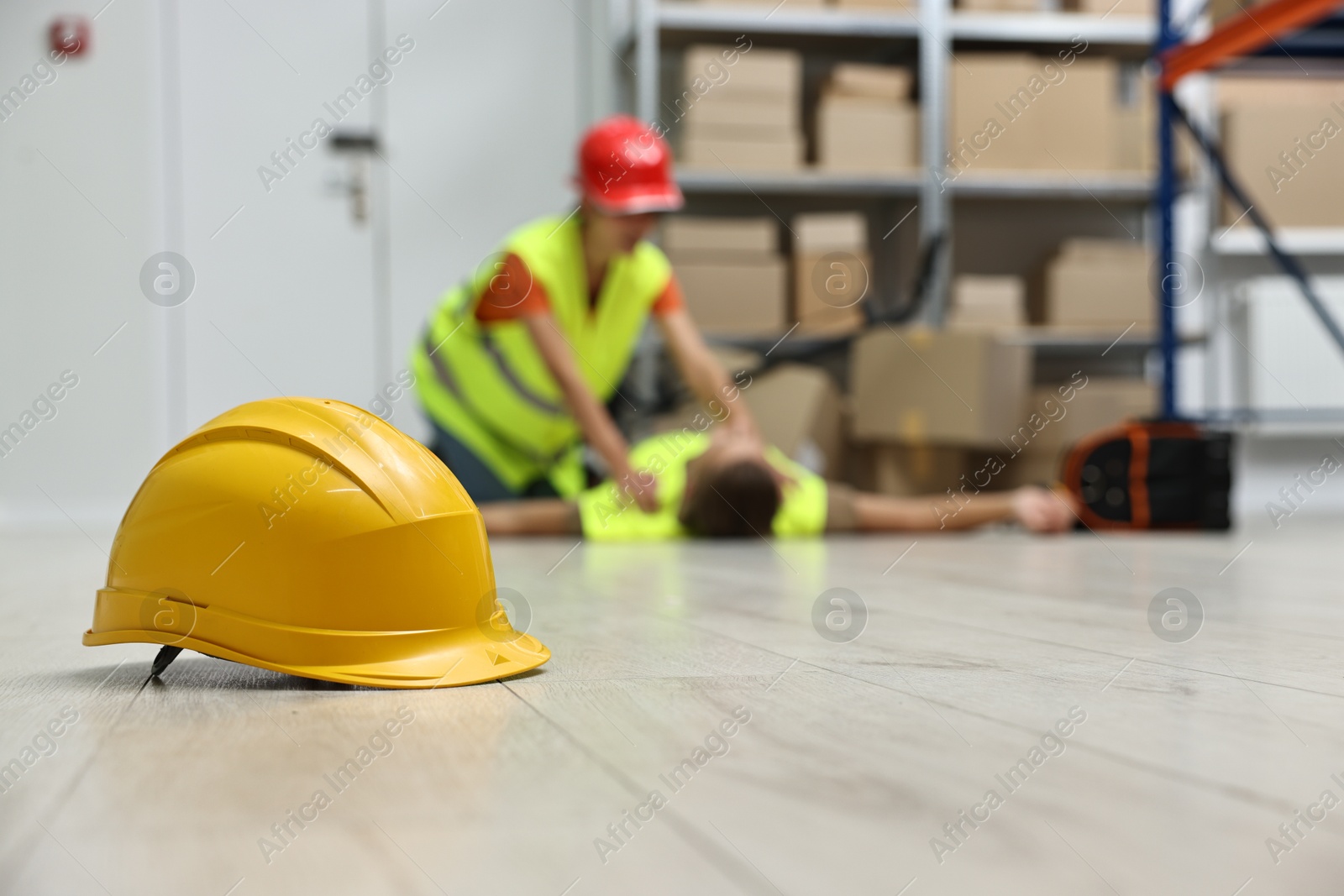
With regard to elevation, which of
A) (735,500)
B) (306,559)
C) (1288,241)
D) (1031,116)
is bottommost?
(735,500)

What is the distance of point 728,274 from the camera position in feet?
11.4

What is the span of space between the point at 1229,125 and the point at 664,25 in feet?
5.87

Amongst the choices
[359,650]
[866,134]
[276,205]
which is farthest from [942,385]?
[359,650]

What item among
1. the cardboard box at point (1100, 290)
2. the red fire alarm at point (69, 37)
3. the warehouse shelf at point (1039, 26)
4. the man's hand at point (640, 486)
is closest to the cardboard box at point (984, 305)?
the cardboard box at point (1100, 290)

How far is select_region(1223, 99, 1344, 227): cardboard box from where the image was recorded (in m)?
3.66

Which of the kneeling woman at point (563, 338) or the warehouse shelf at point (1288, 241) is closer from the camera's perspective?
the kneeling woman at point (563, 338)

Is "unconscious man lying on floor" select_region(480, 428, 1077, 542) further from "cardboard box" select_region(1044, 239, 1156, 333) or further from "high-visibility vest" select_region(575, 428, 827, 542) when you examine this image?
"cardboard box" select_region(1044, 239, 1156, 333)

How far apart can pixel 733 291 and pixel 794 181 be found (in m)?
0.39

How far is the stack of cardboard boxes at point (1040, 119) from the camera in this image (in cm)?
363

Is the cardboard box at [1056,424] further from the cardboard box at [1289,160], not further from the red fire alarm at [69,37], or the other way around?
the red fire alarm at [69,37]

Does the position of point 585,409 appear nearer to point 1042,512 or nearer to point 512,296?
point 512,296

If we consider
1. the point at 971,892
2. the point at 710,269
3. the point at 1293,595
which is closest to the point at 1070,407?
the point at 710,269

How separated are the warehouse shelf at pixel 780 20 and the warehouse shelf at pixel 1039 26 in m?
0.19

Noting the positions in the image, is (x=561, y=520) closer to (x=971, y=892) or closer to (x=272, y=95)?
(x=272, y=95)
